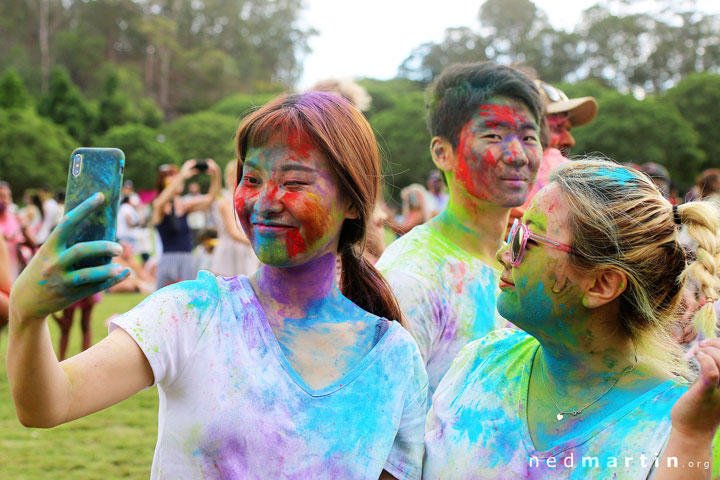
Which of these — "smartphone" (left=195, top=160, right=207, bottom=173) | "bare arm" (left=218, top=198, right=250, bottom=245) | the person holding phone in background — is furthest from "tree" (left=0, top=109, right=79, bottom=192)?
"smartphone" (left=195, top=160, right=207, bottom=173)

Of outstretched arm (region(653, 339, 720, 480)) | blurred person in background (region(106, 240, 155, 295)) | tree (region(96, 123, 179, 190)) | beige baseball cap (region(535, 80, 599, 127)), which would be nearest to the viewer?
outstretched arm (region(653, 339, 720, 480))

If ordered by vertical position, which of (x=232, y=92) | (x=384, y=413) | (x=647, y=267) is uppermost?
(x=647, y=267)

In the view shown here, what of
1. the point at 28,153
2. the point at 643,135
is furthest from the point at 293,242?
the point at 643,135

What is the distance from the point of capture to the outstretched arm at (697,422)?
155 centimetres

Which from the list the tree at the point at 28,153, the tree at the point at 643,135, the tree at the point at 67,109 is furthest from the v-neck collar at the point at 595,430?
the tree at the point at 67,109

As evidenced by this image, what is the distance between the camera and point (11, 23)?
6312 cm

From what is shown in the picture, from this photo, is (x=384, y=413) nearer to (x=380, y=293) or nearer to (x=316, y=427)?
(x=316, y=427)

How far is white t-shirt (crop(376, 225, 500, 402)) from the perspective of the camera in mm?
2775

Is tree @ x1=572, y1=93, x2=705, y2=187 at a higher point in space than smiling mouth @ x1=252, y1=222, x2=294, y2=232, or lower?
lower

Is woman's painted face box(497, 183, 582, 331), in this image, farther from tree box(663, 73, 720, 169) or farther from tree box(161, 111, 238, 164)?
tree box(161, 111, 238, 164)

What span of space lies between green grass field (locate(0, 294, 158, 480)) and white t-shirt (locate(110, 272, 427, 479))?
3151mm

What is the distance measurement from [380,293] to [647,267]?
0.82 m

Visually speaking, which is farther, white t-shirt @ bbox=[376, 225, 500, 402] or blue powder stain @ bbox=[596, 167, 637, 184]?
white t-shirt @ bbox=[376, 225, 500, 402]

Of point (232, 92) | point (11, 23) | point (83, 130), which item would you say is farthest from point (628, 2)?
point (11, 23)
